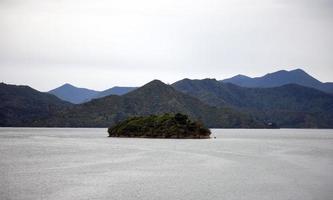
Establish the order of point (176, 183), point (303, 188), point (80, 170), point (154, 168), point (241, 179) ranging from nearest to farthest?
point (303, 188) → point (176, 183) → point (241, 179) → point (80, 170) → point (154, 168)

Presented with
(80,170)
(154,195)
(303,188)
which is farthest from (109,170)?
(303,188)

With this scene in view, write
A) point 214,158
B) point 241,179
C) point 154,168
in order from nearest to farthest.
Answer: point 241,179
point 154,168
point 214,158

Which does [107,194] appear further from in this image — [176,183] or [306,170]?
[306,170]

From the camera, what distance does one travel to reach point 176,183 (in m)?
68.8

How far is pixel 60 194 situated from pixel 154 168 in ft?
122

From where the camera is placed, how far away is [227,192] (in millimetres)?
60562

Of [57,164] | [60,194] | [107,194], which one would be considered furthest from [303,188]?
[57,164]

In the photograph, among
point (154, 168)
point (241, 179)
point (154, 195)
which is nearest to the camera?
point (154, 195)

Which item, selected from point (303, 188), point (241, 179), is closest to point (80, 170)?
point (241, 179)

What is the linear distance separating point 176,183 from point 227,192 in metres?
10.4

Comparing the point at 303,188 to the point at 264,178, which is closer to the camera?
the point at 303,188

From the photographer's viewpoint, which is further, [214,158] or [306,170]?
[214,158]

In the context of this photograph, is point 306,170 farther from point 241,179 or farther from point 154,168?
point 154,168

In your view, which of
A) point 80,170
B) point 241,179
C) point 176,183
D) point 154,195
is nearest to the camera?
point 154,195
